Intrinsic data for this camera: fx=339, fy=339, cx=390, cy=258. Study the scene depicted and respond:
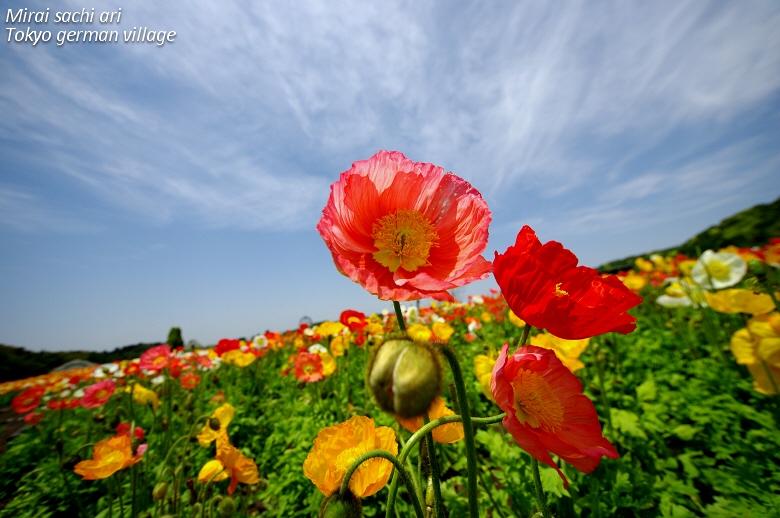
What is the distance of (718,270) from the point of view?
2.32m

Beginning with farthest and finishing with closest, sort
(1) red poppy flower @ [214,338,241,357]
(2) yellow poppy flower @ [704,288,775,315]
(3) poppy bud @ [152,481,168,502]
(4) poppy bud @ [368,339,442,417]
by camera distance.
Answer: (1) red poppy flower @ [214,338,241,357] < (2) yellow poppy flower @ [704,288,775,315] < (3) poppy bud @ [152,481,168,502] < (4) poppy bud @ [368,339,442,417]

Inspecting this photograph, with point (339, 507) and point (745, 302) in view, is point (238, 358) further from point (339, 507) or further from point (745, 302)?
point (745, 302)

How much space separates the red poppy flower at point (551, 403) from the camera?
1.71ft

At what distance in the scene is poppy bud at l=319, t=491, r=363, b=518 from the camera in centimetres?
47

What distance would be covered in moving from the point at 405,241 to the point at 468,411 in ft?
1.03

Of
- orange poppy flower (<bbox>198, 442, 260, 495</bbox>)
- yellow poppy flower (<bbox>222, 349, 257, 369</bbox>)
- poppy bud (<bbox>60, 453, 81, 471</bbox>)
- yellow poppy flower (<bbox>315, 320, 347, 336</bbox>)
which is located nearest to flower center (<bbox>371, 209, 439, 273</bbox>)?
orange poppy flower (<bbox>198, 442, 260, 495</bbox>)

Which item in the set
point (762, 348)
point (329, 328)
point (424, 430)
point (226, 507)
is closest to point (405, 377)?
point (424, 430)

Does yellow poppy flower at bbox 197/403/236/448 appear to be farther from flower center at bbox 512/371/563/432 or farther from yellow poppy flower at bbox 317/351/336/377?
flower center at bbox 512/371/563/432

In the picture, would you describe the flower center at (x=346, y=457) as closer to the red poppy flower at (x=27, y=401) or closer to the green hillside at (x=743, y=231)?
the red poppy flower at (x=27, y=401)

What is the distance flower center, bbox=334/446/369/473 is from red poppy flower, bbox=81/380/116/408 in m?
2.36

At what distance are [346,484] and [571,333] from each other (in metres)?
0.41

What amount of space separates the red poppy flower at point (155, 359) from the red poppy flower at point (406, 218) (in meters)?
2.54

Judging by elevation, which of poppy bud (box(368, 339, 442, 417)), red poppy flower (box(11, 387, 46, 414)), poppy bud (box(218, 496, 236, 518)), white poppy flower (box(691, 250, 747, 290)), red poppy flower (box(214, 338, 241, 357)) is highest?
white poppy flower (box(691, 250, 747, 290))

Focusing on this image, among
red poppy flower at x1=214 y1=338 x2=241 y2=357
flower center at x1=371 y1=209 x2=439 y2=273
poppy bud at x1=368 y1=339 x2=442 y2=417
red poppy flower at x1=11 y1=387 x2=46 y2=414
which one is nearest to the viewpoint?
poppy bud at x1=368 y1=339 x2=442 y2=417
